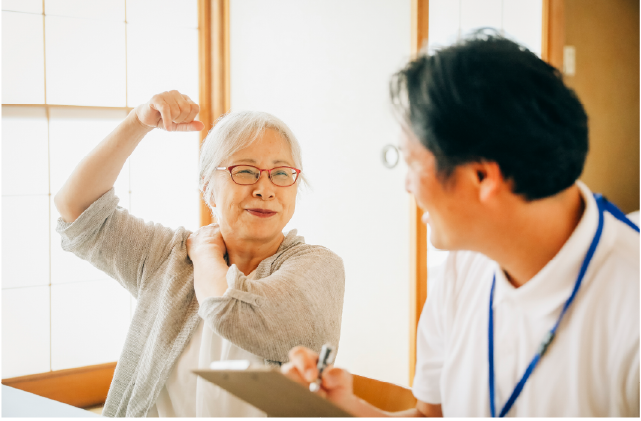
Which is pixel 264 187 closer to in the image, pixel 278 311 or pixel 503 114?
pixel 278 311

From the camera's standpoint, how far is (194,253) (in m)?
1.40

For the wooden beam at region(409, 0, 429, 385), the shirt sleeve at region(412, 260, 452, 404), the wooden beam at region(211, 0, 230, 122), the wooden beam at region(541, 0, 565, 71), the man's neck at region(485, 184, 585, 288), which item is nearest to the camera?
the man's neck at region(485, 184, 585, 288)

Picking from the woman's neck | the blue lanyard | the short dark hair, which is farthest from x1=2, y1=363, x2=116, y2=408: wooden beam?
the short dark hair

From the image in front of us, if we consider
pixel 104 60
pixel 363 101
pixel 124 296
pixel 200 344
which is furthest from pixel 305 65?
pixel 200 344

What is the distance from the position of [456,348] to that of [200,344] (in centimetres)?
70

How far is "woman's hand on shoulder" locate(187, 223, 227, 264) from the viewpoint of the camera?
1375mm

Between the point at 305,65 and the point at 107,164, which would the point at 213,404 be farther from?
the point at 305,65

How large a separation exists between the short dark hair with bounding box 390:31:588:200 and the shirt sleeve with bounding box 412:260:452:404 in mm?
330

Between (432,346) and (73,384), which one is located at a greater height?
(432,346)

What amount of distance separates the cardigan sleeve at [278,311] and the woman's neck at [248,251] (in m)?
0.15

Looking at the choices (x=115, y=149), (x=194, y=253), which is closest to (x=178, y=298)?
(x=194, y=253)

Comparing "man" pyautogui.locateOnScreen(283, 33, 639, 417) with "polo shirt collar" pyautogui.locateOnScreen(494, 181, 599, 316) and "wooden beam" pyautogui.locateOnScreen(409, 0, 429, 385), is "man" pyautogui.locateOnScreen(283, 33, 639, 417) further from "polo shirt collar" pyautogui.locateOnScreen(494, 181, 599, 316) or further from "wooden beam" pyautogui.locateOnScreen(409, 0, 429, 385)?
"wooden beam" pyautogui.locateOnScreen(409, 0, 429, 385)

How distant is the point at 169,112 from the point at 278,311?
622 millimetres

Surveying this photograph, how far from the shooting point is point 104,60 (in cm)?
257
